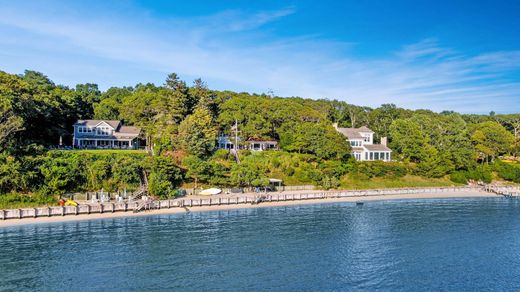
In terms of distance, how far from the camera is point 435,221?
5222cm

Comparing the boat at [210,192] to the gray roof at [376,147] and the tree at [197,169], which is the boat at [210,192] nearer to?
the tree at [197,169]

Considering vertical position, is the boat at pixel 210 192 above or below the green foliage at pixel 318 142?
below

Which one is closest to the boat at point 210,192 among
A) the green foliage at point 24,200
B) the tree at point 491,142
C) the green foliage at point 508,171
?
the green foliage at point 24,200

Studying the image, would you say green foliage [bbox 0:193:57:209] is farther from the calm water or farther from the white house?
the white house

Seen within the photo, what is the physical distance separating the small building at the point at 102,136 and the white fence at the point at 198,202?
31607mm

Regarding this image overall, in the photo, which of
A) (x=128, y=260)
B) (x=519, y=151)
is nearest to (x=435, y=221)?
(x=128, y=260)

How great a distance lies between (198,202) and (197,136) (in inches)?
665

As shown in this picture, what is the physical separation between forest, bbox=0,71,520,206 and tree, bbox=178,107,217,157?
196 mm

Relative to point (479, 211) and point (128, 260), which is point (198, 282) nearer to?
point (128, 260)

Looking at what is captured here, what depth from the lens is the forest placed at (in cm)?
5653

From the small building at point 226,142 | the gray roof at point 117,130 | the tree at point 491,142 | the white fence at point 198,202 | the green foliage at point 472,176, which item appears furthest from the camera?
the tree at point 491,142

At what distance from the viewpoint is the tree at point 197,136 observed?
70.3 m

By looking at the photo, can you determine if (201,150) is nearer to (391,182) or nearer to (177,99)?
(177,99)

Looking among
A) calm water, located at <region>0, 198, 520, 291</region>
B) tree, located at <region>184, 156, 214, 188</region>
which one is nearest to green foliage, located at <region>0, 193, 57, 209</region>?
calm water, located at <region>0, 198, 520, 291</region>
